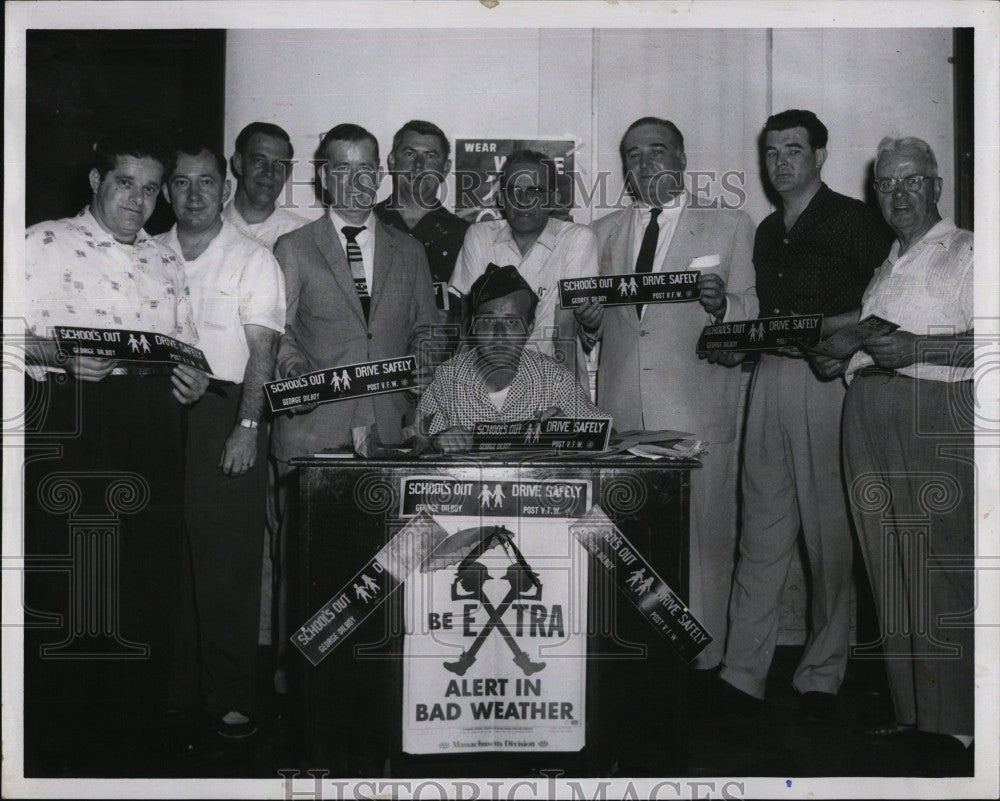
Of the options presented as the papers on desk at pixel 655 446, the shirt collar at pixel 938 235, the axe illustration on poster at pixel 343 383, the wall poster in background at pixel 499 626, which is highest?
the shirt collar at pixel 938 235

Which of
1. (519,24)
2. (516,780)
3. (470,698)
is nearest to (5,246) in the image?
(519,24)

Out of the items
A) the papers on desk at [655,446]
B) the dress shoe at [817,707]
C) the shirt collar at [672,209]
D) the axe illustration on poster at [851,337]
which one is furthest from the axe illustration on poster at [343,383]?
the dress shoe at [817,707]

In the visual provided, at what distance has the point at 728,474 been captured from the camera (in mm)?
4262

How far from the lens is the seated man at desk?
386 cm

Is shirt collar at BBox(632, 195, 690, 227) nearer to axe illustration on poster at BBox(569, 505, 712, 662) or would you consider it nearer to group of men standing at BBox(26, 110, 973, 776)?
group of men standing at BBox(26, 110, 973, 776)

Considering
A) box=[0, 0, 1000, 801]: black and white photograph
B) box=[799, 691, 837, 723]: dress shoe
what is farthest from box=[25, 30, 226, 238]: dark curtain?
box=[799, 691, 837, 723]: dress shoe

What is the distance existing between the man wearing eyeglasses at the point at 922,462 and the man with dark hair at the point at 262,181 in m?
2.35

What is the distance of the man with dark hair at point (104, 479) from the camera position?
146 inches

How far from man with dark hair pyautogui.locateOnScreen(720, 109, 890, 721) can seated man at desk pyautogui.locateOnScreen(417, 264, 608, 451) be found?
780mm

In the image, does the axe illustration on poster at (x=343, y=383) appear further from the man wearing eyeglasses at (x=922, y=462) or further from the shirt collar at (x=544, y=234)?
the man wearing eyeglasses at (x=922, y=462)

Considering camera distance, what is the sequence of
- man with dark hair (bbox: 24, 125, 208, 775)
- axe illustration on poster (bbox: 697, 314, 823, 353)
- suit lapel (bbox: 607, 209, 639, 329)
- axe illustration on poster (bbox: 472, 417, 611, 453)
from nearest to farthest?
axe illustration on poster (bbox: 472, 417, 611, 453), man with dark hair (bbox: 24, 125, 208, 775), axe illustration on poster (bbox: 697, 314, 823, 353), suit lapel (bbox: 607, 209, 639, 329)

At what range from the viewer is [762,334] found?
4074mm

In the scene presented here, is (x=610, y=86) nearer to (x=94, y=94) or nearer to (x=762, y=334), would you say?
(x=762, y=334)

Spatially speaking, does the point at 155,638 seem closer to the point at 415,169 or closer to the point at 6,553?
the point at 6,553
